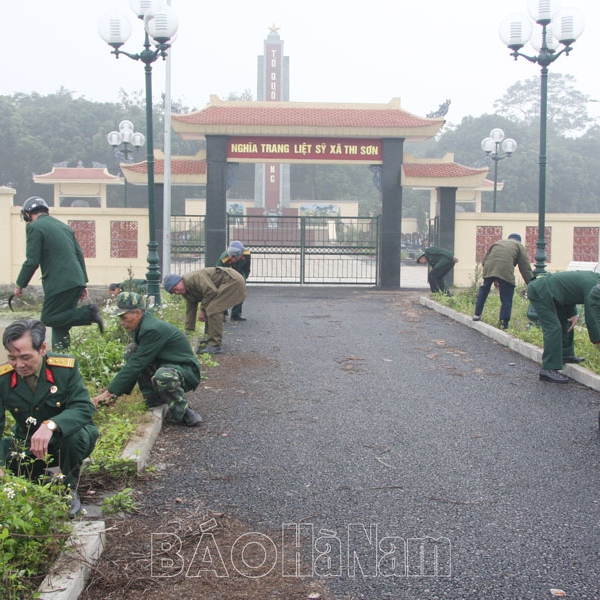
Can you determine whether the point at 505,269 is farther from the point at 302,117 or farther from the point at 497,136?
the point at 497,136

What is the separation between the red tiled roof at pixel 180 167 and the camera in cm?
1844

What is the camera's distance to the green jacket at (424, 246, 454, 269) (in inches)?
596

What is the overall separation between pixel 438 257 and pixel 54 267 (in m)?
9.70

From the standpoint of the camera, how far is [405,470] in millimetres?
4859

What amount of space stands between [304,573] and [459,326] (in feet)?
28.9

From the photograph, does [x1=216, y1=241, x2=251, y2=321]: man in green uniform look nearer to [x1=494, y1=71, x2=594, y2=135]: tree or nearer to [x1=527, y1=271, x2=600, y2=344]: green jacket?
[x1=527, y1=271, x2=600, y2=344]: green jacket

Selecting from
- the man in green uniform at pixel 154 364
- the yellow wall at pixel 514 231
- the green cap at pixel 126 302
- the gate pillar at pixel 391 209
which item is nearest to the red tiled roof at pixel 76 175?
the gate pillar at pixel 391 209

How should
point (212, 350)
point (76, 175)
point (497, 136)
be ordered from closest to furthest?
point (212, 350)
point (497, 136)
point (76, 175)

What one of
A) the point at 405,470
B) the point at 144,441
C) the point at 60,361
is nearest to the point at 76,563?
the point at 60,361

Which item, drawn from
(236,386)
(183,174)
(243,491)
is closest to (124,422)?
(243,491)

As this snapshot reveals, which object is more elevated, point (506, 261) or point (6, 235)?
point (6, 235)

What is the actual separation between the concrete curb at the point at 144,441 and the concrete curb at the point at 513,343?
4.21m

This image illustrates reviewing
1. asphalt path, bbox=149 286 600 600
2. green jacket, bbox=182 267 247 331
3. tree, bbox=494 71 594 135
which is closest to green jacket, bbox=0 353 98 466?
asphalt path, bbox=149 286 600 600

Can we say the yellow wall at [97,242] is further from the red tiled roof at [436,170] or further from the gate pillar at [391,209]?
the red tiled roof at [436,170]
